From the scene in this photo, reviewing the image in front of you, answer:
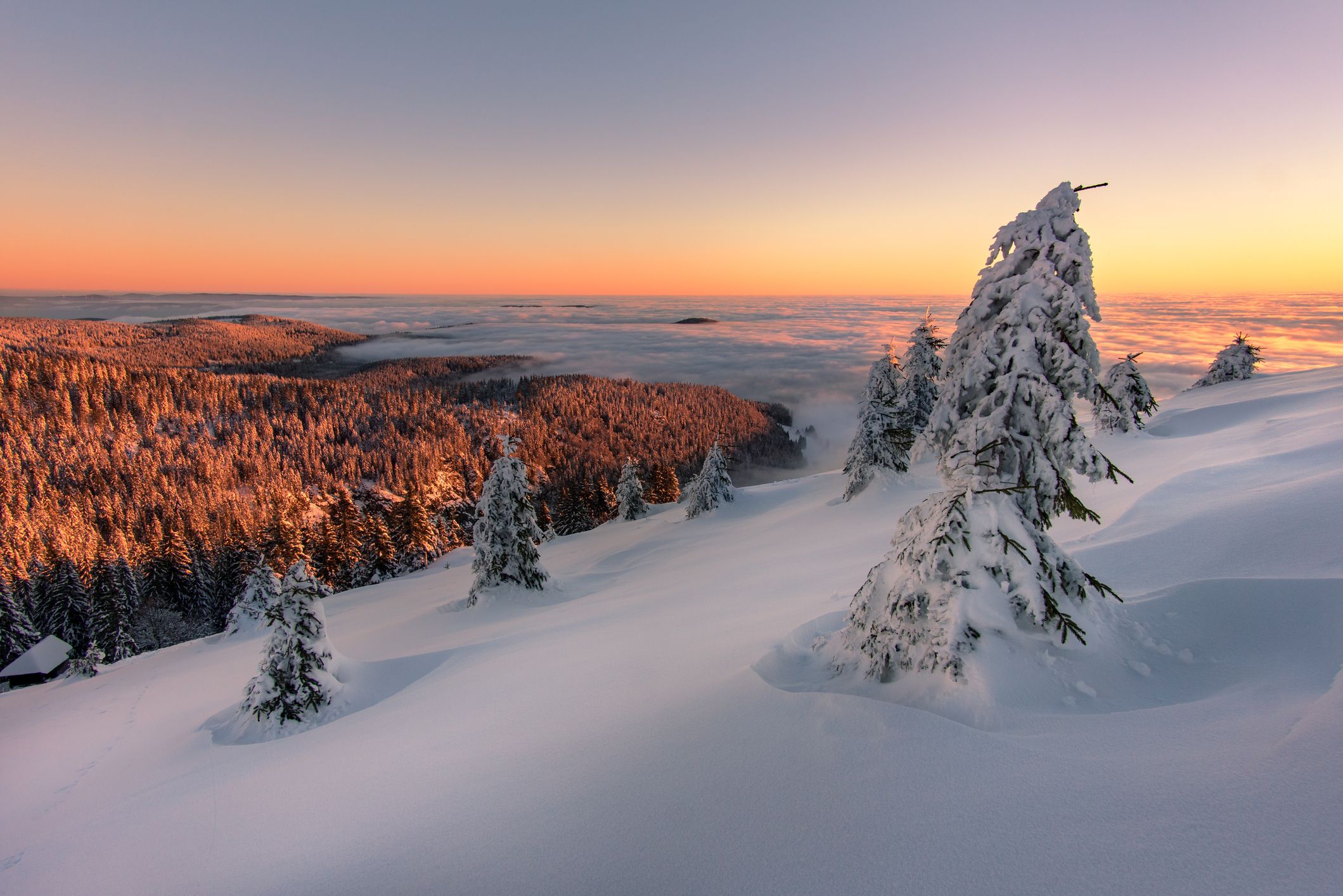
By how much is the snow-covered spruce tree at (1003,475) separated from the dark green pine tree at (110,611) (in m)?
66.0

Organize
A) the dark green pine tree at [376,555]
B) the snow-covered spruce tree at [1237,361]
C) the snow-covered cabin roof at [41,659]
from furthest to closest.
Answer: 1. the dark green pine tree at [376,555]
2. the snow-covered cabin roof at [41,659]
3. the snow-covered spruce tree at [1237,361]

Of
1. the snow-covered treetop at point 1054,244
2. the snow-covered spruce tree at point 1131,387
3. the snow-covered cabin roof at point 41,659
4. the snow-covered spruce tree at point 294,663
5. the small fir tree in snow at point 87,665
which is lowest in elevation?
the snow-covered cabin roof at point 41,659

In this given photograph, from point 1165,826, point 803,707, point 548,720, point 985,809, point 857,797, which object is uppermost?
point 1165,826

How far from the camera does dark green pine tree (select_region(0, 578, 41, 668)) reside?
45.7 meters

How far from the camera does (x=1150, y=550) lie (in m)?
7.63

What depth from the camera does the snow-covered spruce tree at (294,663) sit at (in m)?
12.0

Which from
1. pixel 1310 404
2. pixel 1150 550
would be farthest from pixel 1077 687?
pixel 1310 404

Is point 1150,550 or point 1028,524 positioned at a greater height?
point 1028,524

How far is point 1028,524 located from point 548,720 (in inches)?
269

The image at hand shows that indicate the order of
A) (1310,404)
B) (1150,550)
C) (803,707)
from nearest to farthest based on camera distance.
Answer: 1. (803,707)
2. (1150,550)
3. (1310,404)

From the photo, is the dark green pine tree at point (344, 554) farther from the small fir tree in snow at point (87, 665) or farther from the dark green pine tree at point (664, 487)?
the dark green pine tree at point (664, 487)

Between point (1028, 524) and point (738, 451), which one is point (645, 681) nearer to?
point (1028, 524)

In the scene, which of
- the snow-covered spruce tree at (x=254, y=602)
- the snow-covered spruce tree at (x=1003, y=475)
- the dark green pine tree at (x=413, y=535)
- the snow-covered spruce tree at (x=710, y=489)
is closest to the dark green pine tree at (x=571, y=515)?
the dark green pine tree at (x=413, y=535)

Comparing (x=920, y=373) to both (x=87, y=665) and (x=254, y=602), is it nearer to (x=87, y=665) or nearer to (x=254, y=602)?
(x=254, y=602)
